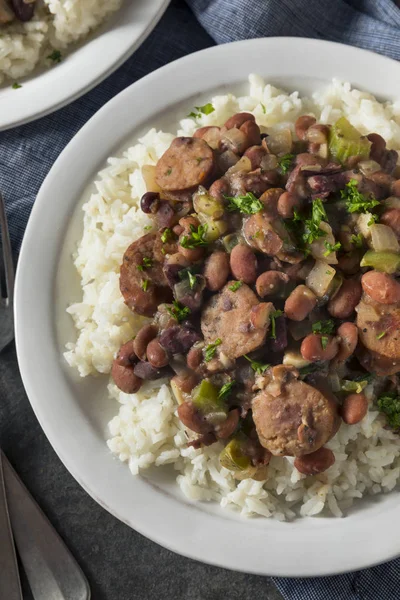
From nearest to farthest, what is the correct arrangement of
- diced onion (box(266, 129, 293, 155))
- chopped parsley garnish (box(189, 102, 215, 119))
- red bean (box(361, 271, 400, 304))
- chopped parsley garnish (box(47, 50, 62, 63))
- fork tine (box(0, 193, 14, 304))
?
red bean (box(361, 271, 400, 304)) < diced onion (box(266, 129, 293, 155)) < chopped parsley garnish (box(189, 102, 215, 119)) < fork tine (box(0, 193, 14, 304)) < chopped parsley garnish (box(47, 50, 62, 63))

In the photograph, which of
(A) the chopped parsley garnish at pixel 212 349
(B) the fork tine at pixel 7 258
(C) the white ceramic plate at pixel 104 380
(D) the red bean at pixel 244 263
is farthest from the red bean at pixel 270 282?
(B) the fork tine at pixel 7 258

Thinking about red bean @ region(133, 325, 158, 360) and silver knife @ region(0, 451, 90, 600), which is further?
silver knife @ region(0, 451, 90, 600)

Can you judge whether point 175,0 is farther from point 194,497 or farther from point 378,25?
point 194,497

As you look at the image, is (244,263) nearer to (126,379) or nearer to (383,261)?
(383,261)

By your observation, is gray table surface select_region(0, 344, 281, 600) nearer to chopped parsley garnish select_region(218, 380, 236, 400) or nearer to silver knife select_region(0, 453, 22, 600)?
silver knife select_region(0, 453, 22, 600)

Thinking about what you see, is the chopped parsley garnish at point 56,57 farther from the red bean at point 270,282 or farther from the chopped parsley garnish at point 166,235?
the red bean at point 270,282

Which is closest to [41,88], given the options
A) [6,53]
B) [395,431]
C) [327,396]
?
[6,53]

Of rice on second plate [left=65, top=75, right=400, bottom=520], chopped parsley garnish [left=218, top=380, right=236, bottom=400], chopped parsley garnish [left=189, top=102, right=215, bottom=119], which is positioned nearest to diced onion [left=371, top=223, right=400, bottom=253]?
rice on second plate [left=65, top=75, right=400, bottom=520]
